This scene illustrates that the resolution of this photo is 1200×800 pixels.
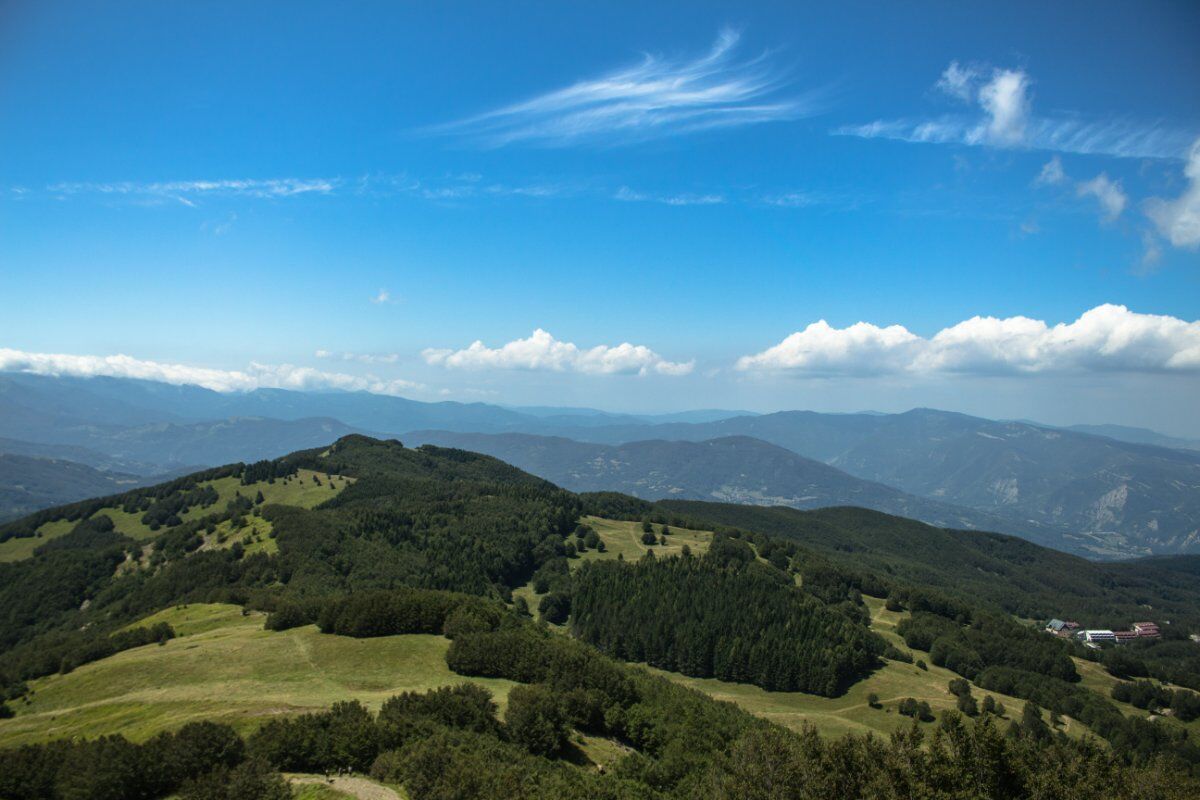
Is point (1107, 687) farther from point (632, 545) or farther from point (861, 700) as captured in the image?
point (632, 545)

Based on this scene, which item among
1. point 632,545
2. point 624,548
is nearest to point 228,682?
point 624,548

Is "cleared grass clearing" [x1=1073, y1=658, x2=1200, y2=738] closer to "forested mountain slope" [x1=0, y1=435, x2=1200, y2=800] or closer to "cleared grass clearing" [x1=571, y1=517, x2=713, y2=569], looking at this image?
"forested mountain slope" [x1=0, y1=435, x2=1200, y2=800]

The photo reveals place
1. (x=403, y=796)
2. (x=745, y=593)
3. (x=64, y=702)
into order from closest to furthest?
(x=403, y=796), (x=64, y=702), (x=745, y=593)

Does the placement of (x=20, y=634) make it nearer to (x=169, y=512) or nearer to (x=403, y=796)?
(x=169, y=512)

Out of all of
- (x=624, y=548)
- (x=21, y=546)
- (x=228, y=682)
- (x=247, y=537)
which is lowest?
(x=21, y=546)

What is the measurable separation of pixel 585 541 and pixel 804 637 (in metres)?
73.8

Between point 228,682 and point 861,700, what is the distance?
9552 centimetres

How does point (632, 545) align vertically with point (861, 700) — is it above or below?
above

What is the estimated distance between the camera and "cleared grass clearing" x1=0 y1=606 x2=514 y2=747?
46.0 m

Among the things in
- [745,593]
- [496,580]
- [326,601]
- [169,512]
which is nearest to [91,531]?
[169,512]

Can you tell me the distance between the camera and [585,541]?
180 meters

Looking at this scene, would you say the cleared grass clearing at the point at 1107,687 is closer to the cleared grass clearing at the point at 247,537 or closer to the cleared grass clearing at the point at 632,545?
the cleared grass clearing at the point at 632,545

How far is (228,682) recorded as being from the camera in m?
52.7

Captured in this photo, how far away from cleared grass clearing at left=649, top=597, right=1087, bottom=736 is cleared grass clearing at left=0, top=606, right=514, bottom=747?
59.1m
